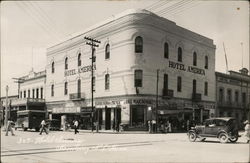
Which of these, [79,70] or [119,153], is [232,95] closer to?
[79,70]

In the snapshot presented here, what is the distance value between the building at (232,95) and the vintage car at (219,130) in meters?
23.5

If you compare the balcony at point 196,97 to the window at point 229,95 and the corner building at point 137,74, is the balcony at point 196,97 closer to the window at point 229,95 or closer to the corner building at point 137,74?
the corner building at point 137,74

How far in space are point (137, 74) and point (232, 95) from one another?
61.3 feet

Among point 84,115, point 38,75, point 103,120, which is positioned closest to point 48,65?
point 38,75

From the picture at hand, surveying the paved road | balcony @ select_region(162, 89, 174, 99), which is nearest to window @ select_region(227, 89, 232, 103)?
balcony @ select_region(162, 89, 174, 99)

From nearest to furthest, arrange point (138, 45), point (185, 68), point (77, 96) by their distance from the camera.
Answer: point (138, 45)
point (185, 68)
point (77, 96)

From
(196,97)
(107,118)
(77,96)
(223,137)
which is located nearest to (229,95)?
(196,97)

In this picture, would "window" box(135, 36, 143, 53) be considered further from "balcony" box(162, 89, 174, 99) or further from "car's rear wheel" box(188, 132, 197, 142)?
"car's rear wheel" box(188, 132, 197, 142)

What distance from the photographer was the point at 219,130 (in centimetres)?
2123

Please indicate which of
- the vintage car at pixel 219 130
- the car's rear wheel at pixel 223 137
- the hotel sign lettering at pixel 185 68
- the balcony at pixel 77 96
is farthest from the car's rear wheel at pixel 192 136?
the balcony at pixel 77 96

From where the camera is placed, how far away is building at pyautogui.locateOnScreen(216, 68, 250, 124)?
148 ft

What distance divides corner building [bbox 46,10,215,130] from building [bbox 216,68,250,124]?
200cm

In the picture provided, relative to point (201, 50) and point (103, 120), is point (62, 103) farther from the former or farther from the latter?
point (201, 50)

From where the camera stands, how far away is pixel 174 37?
3784cm
